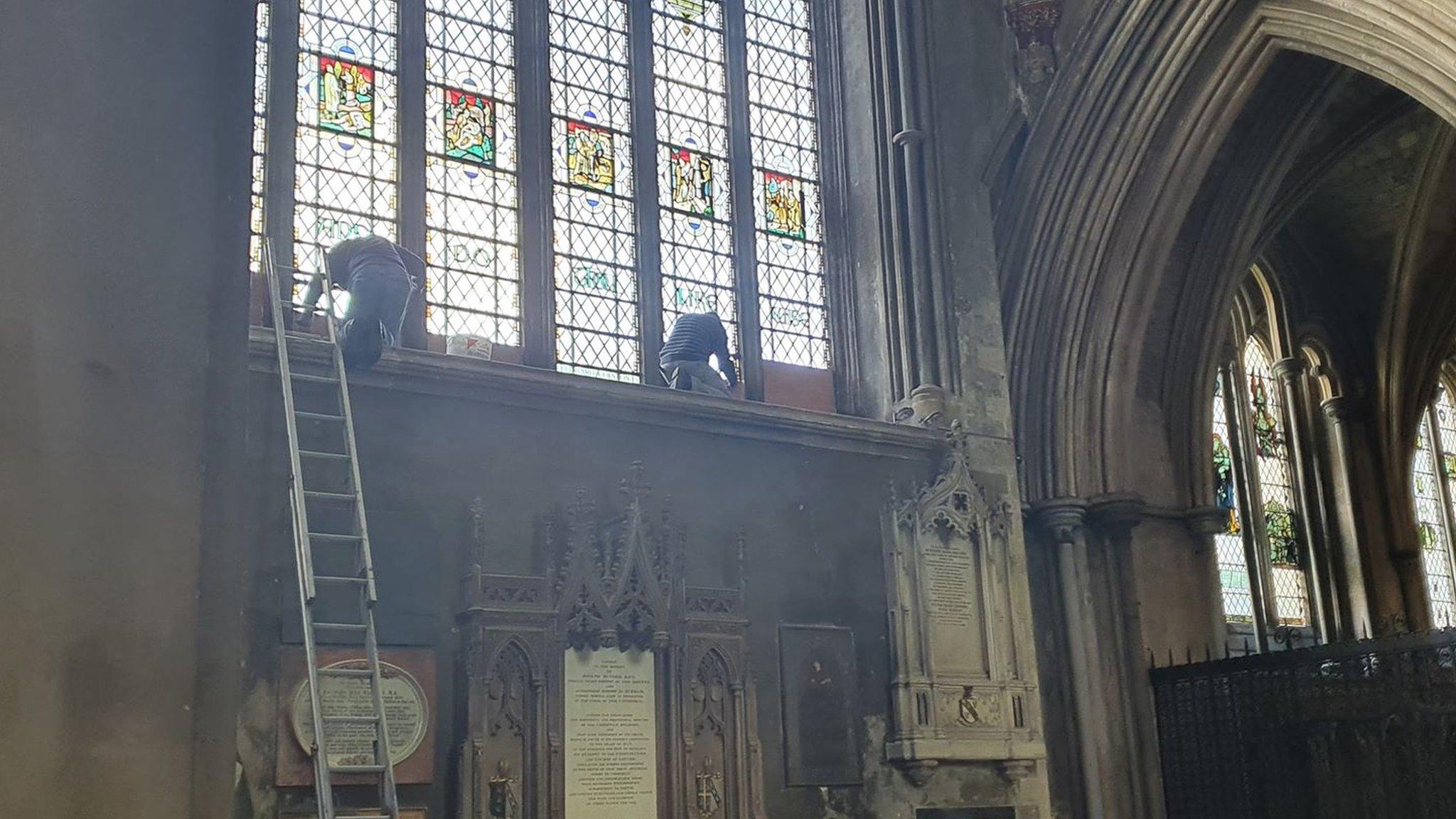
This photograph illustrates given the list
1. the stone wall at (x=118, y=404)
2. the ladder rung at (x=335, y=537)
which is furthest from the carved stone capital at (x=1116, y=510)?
the stone wall at (x=118, y=404)

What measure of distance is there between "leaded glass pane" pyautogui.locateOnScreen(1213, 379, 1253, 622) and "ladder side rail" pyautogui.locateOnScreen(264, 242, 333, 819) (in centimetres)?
1074

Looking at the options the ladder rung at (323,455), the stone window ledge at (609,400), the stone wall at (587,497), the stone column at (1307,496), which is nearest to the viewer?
the ladder rung at (323,455)

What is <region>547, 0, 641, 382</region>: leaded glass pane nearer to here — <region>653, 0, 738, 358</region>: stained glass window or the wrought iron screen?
<region>653, 0, 738, 358</region>: stained glass window

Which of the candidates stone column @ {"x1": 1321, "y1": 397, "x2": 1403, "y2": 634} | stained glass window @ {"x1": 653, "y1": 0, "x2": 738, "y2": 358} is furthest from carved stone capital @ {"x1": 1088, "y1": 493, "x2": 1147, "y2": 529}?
stone column @ {"x1": 1321, "y1": 397, "x2": 1403, "y2": 634}

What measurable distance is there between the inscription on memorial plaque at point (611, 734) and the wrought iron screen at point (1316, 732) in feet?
15.9

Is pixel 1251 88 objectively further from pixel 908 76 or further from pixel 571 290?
pixel 571 290

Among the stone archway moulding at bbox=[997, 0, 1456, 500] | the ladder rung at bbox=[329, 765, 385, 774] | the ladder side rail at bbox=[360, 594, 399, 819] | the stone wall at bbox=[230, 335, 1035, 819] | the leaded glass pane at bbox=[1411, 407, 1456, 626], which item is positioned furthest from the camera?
the leaded glass pane at bbox=[1411, 407, 1456, 626]

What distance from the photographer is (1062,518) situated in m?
11.1

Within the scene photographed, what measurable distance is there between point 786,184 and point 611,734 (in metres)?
4.72

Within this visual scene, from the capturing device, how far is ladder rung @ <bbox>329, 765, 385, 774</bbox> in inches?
230

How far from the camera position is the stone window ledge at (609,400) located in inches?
277

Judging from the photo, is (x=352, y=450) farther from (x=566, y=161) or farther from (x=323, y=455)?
(x=566, y=161)

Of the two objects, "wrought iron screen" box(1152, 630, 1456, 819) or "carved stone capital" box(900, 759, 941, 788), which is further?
"wrought iron screen" box(1152, 630, 1456, 819)

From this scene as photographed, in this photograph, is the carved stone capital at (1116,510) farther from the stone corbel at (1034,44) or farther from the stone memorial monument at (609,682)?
the stone memorial monument at (609,682)
